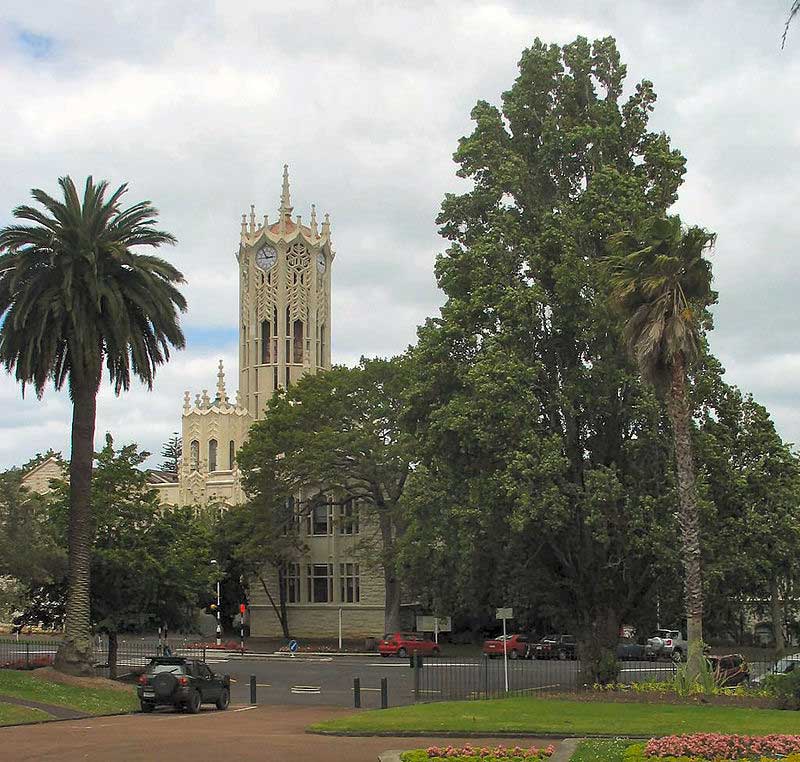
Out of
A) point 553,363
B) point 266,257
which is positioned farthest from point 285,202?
point 553,363

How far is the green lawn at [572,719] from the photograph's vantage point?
70.9 feet

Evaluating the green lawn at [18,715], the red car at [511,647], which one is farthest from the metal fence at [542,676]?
the green lawn at [18,715]

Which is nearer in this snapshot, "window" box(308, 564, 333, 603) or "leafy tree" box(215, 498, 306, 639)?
"leafy tree" box(215, 498, 306, 639)

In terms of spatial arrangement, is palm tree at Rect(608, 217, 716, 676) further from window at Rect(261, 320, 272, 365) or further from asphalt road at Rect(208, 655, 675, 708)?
window at Rect(261, 320, 272, 365)

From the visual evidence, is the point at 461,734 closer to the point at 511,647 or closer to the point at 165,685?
the point at 165,685

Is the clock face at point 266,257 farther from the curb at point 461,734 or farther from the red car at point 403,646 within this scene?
the curb at point 461,734

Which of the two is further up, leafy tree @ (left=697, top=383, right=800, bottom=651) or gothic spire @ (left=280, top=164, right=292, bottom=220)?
gothic spire @ (left=280, top=164, right=292, bottom=220)

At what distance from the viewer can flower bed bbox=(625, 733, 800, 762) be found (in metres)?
16.7

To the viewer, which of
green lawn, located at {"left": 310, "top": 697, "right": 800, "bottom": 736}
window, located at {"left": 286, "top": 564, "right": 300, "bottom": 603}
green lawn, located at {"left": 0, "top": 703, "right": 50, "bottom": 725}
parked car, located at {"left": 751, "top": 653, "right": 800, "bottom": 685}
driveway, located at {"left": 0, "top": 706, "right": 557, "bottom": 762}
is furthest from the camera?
window, located at {"left": 286, "top": 564, "right": 300, "bottom": 603}

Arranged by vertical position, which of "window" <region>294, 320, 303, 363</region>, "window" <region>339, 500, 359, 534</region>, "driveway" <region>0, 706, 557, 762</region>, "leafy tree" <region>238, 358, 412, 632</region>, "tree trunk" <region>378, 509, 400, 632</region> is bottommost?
"driveway" <region>0, 706, 557, 762</region>

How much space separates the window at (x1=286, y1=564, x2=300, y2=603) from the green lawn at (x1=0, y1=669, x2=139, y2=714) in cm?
4040

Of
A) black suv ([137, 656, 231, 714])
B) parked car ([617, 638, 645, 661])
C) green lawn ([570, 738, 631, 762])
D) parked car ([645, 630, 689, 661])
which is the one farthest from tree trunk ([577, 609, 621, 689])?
parked car ([645, 630, 689, 661])

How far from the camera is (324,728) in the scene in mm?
24078

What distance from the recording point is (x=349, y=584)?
73.4 metres
